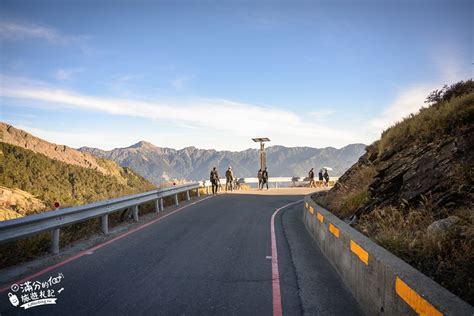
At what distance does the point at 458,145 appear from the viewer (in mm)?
7180

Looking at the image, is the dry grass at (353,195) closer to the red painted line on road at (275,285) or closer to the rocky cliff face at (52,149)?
the red painted line on road at (275,285)

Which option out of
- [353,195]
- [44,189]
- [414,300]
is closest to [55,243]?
[414,300]

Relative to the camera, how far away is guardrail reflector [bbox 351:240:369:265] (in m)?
4.46

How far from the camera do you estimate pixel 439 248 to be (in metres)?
4.34

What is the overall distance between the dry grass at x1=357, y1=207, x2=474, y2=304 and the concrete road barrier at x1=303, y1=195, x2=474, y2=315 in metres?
0.42

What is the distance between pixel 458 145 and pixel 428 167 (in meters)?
0.74

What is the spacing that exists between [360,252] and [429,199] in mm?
2616

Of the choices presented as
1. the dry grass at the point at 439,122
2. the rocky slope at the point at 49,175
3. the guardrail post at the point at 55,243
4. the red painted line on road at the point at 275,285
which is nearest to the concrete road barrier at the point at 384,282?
the red painted line on road at the point at 275,285

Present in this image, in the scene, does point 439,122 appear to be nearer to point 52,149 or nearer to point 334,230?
point 334,230

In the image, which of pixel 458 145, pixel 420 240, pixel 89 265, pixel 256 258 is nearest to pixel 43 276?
pixel 89 265

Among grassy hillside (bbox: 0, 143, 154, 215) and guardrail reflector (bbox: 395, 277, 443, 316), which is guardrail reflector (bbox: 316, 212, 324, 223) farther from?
grassy hillside (bbox: 0, 143, 154, 215)

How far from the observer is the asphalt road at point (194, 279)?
4301 millimetres

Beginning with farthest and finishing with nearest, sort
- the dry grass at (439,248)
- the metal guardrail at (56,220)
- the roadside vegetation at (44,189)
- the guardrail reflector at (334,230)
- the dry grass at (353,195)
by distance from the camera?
the dry grass at (353,195) < the roadside vegetation at (44,189) < the guardrail reflector at (334,230) < the metal guardrail at (56,220) < the dry grass at (439,248)

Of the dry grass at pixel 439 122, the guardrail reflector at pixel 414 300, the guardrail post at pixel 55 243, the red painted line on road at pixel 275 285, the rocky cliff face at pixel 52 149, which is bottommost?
the red painted line on road at pixel 275 285
